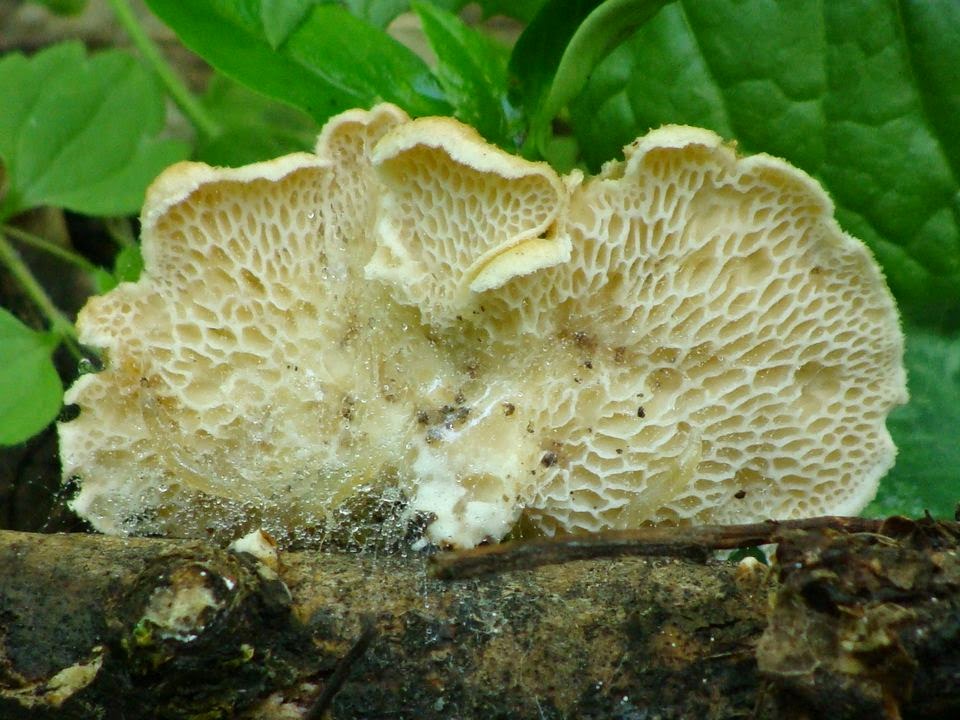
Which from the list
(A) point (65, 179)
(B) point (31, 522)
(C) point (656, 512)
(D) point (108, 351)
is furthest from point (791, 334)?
(A) point (65, 179)

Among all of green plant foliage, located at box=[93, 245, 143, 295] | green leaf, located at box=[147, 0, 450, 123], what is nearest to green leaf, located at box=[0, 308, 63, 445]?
green plant foliage, located at box=[93, 245, 143, 295]

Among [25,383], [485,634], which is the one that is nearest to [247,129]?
[25,383]

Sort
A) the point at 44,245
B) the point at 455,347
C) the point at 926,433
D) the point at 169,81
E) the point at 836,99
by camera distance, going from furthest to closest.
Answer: the point at 169,81 < the point at 44,245 < the point at 926,433 < the point at 836,99 < the point at 455,347

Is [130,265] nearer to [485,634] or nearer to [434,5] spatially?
[434,5]

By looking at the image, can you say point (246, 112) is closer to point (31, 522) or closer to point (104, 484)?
point (31, 522)

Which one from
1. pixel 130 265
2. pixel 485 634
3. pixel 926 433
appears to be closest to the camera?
pixel 485 634

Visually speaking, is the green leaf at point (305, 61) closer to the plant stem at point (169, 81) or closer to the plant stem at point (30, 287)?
the plant stem at point (169, 81)
